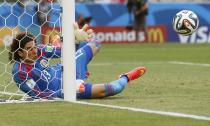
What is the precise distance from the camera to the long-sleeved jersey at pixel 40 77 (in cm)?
851

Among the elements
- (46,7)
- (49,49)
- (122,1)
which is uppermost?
(122,1)

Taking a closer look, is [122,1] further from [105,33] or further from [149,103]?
[149,103]

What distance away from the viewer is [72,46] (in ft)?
27.3

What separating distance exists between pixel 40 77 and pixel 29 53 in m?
0.30

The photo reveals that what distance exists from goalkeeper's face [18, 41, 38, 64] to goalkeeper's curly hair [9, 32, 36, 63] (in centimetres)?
4

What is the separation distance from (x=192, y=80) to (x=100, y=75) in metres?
1.94

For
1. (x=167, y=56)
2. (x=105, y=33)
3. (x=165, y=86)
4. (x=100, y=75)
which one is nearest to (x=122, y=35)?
(x=105, y=33)

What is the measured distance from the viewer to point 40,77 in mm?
8547

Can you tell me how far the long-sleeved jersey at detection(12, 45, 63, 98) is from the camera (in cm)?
851

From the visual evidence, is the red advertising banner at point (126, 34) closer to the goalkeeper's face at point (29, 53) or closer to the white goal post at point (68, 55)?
the goalkeeper's face at point (29, 53)

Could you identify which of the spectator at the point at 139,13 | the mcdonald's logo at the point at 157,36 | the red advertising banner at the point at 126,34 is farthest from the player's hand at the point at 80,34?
the mcdonald's logo at the point at 157,36

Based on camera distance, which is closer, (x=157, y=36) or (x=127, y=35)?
(x=127, y=35)

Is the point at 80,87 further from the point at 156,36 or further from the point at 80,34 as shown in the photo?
the point at 156,36

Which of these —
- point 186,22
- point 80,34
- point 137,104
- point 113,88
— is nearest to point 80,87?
point 113,88
